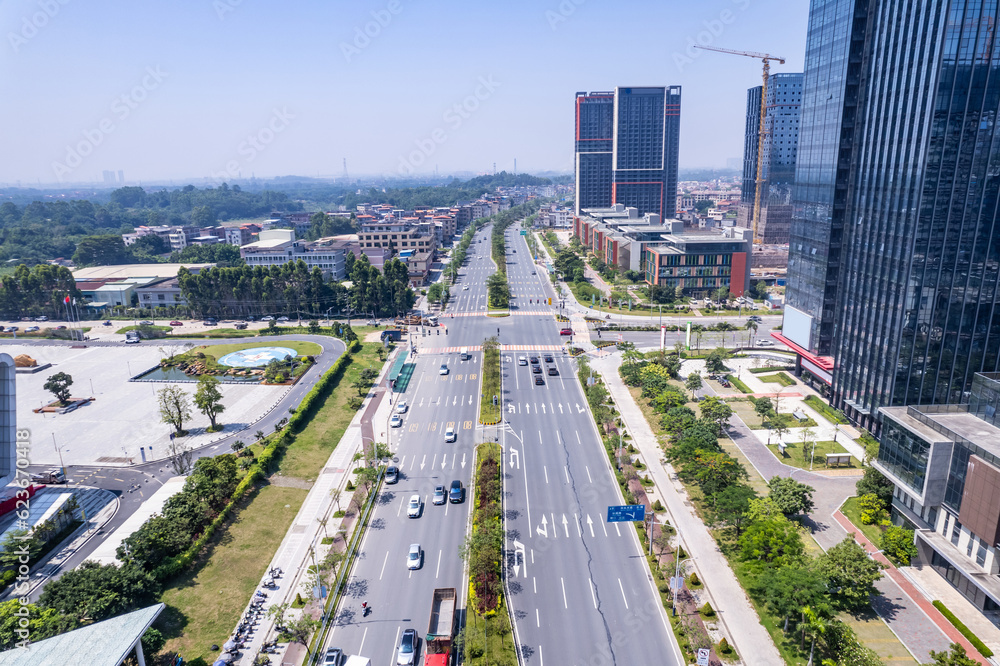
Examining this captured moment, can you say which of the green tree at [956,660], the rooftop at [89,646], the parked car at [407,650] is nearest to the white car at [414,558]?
the parked car at [407,650]

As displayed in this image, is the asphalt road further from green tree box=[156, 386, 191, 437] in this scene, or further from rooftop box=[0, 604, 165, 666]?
rooftop box=[0, 604, 165, 666]

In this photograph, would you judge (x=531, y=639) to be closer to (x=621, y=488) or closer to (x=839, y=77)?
(x=621, y=488)

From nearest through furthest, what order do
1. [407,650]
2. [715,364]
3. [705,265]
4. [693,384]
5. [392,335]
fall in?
[407,650]
[693,384]
[715,364]
[392,335]
[705,265]

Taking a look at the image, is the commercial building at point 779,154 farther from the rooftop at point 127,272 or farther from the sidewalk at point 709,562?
the rooftop at point 127,272

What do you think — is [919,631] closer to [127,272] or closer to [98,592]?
[98,592]

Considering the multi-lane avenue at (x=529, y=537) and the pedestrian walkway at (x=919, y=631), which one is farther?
the multi-lane avenue at (x=529, y=537)

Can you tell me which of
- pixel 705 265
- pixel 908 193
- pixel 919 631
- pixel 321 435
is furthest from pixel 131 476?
pixel 705 265
